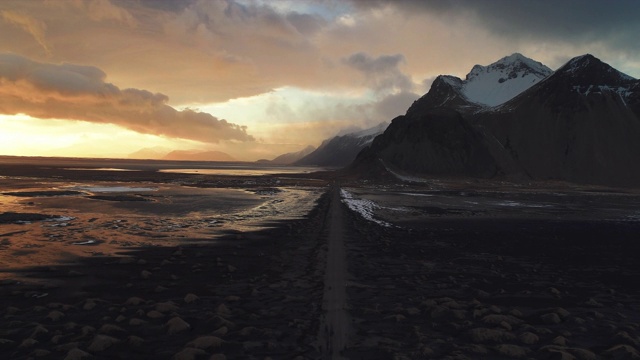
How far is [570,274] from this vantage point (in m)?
15.8

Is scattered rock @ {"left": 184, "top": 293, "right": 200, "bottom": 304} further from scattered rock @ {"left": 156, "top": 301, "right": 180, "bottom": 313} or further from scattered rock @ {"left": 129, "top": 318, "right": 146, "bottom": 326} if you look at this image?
scattered rock @ {"left": 129, "top": 318, "right": 146, "bottom": 326}

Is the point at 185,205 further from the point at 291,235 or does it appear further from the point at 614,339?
the point at 614,339

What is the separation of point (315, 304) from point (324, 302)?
0.31m

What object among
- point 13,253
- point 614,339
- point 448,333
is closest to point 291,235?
point 13,253

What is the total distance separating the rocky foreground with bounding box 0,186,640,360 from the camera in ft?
27.6

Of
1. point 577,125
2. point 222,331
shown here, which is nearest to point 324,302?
point 222,331

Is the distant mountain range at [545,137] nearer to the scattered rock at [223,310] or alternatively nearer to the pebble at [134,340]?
the scattered rock at [223,310]

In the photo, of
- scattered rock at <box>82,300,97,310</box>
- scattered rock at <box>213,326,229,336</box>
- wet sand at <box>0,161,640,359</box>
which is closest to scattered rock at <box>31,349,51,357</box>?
wet sand at <box>0,161,640,359</box>

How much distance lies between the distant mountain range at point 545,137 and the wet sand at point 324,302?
9364 centimetres

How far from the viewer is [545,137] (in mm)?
133375

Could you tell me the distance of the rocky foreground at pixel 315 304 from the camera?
27.6 feet

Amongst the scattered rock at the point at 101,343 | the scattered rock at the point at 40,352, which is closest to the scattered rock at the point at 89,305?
the scattered rock at the point at 101,343

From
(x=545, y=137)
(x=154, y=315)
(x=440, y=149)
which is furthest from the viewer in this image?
(x=545, y=137)

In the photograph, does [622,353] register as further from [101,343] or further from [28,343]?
[28,343]
